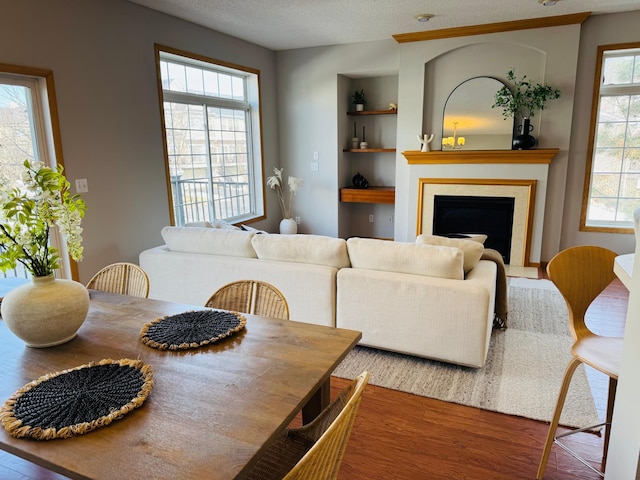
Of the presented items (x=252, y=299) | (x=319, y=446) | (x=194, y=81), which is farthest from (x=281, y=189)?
(x=319, y=446)

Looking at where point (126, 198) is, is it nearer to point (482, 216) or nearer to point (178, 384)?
point (178, 384)

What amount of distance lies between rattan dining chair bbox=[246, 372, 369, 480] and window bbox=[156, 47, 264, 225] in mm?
3651

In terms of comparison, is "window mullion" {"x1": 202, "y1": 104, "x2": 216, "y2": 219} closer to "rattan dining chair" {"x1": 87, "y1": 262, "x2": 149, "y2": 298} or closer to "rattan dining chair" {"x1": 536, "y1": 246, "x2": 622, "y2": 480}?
"rattan dining chair" {"x1": 87, "y1": 262, "x2": 149, "y2": 298}

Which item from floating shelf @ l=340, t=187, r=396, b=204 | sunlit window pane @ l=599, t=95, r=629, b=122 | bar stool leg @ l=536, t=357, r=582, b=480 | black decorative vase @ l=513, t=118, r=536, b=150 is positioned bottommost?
bar stool leg @ l=536, t=357, r=582, b=480

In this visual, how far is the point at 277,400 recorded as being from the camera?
46.4 inches

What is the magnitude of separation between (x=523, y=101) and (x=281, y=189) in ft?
11.1

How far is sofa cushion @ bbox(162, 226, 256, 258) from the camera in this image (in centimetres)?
321

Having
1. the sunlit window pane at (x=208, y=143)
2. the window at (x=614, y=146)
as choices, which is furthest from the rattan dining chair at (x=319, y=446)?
the window at (x=614, y=146)

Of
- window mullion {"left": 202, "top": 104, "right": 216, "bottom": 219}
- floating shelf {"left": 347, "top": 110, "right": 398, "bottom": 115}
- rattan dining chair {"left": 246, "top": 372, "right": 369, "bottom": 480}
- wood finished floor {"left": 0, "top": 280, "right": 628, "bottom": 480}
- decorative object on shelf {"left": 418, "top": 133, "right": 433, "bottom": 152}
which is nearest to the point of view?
rattan dining chair {"left": 246, "top": 372, "right": 369, "bottom": 480}

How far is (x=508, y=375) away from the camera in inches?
106

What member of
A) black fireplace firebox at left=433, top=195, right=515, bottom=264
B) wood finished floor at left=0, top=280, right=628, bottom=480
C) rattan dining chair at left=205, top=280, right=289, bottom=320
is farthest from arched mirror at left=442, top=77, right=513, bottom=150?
rattan dining chair at left=205, top=280, right=289, bottom=320

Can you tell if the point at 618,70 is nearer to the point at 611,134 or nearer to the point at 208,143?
the point at 611,134

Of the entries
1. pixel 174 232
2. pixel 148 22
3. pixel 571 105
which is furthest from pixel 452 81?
pixel 174 232

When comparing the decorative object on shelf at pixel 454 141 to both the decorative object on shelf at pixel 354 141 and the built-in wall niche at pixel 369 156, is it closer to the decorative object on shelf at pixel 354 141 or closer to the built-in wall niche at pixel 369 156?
the built-in wall niche at pixel 369 156
